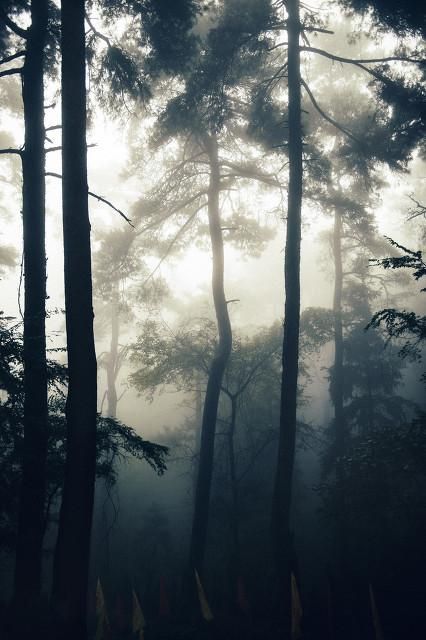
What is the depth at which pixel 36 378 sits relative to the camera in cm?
623

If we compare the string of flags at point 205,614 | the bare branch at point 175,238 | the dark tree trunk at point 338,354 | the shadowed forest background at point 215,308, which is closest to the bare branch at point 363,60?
the shadowed forest background at point 215,308

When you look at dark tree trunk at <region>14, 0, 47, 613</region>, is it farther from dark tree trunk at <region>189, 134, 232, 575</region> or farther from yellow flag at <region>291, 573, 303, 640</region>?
dark tree trunk at <region>189, 134, 232, 575</region>

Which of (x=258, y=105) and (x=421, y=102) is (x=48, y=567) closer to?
(x=258, y=105)

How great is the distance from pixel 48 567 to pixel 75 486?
17.2 metres

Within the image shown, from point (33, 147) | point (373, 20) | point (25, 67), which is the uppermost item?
point (373, 20)

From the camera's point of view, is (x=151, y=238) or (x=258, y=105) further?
(x=151, y=238)

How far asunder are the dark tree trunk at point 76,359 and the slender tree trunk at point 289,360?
457 cm

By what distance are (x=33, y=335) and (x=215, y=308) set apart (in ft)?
21.4

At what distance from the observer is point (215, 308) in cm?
1214

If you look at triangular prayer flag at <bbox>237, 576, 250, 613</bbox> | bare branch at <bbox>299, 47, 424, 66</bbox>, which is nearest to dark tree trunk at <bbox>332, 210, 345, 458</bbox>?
bare branch at <bbox>299, 47, 424, 66</bbox>

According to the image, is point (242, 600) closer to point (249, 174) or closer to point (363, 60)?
point (249, 174)

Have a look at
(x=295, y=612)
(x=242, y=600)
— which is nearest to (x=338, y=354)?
(x=242, y=600)

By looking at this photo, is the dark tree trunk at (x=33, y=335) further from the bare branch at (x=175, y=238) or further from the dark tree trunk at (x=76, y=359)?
the bare branch at (x=175, y=238)

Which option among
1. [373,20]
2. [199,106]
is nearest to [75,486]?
[199,106]
